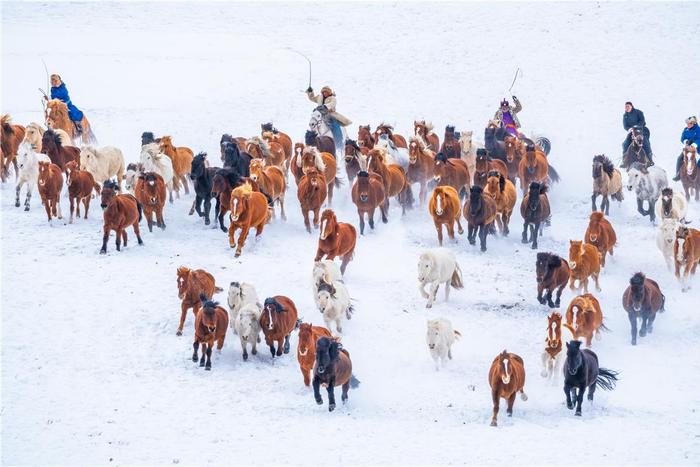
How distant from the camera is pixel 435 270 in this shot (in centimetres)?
1898

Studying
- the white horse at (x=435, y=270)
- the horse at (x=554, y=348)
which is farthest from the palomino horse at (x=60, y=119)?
the horse at (x=554, y=348)

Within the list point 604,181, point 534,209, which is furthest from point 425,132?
point 534,209

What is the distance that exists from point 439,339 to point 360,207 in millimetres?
5835

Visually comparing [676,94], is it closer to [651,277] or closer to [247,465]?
[651,277]

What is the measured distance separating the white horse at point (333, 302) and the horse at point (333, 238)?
1539mm

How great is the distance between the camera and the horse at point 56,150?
918 inches

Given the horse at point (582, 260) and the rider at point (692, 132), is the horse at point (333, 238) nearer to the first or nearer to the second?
the horse at point (582, 260)

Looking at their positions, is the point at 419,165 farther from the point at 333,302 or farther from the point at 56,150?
the point at 56,150

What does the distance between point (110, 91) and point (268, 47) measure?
21.1 feet

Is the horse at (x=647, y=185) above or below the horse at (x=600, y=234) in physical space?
above

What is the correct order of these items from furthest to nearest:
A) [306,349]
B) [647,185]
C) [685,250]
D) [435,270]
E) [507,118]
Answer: [507,118] → [647,185] → [685,250] → [435,270] → [306,349]

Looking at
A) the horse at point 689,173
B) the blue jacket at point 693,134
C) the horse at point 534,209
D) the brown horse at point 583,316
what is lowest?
the brown horse at point 583,316

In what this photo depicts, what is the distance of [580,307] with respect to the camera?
695 inches

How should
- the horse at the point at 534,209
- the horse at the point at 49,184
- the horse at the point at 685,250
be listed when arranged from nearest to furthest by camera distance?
the horse at the point at 685,250 → the horse at the point at 49,184 → the horse at the point at 534,209
